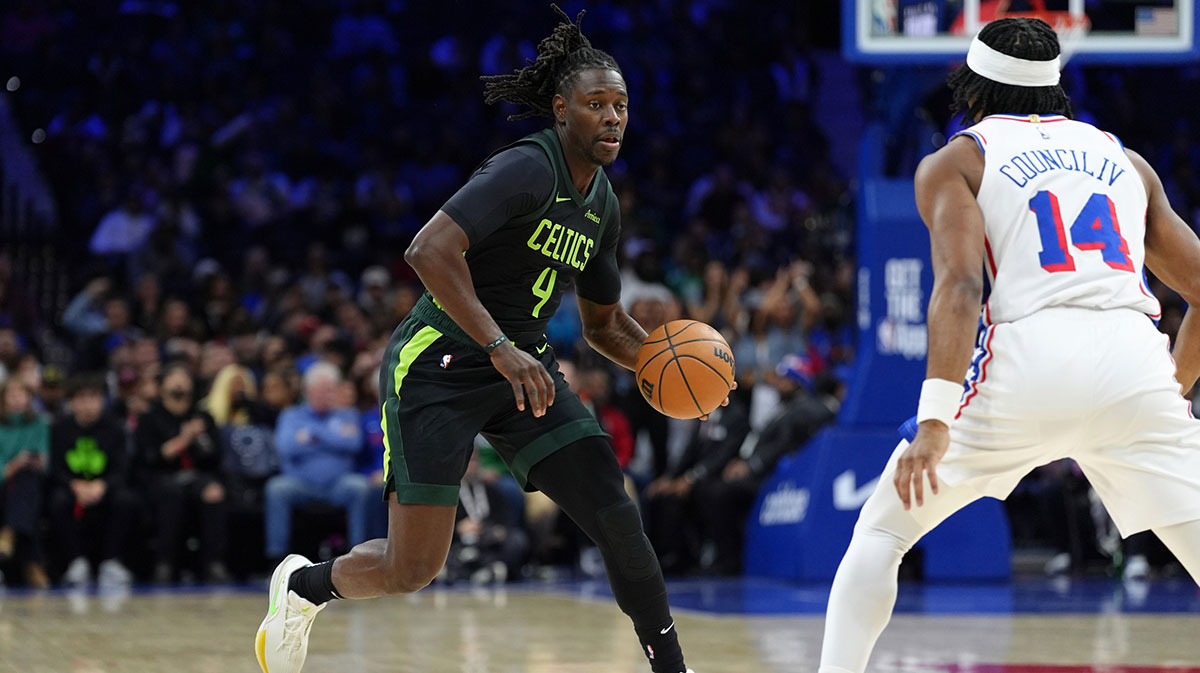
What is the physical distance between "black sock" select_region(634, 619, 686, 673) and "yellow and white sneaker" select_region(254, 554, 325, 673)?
118 centimetres

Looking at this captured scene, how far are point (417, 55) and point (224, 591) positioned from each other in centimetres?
923

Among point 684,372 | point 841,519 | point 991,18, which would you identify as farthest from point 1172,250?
point 841,519

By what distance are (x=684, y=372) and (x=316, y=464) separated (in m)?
7.16

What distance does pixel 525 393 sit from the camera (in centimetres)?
465

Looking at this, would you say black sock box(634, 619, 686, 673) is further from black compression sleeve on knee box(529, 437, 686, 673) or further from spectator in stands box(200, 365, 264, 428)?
spectator in stands box(200, 365, 264, 428)

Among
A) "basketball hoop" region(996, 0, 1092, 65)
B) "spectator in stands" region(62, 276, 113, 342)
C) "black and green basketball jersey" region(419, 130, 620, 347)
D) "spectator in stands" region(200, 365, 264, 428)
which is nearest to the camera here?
"black and green basketball jersey" region(419, 130, 620, 347)

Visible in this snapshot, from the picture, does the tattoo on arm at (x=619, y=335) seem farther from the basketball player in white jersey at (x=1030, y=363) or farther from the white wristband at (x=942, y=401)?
the white wristband at (x=942, y=401)

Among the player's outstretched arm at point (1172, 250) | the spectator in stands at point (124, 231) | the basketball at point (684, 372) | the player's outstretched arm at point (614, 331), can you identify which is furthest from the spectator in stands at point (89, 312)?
the player's outstretched arm at point (1172, 250)

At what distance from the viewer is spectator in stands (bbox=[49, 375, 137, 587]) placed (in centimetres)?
1145

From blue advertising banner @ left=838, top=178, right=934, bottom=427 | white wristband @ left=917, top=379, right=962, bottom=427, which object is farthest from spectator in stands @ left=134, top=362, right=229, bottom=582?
white wristband @ left=917, top=379, right=962, bottom=427

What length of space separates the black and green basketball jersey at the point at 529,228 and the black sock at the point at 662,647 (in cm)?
100

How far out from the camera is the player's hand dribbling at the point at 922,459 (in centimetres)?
371

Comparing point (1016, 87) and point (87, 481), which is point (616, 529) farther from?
point (87, 481)

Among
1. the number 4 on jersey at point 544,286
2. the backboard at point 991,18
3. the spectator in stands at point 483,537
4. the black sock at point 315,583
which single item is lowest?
the spectator in stands at point 483,537
